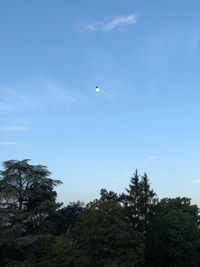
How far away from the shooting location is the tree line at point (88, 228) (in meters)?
49.7

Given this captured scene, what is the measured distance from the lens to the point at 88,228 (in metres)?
50.7

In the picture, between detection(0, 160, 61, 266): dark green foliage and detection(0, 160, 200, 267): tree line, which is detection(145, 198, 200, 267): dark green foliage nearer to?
detection(0, 160, 200, 267): tree line

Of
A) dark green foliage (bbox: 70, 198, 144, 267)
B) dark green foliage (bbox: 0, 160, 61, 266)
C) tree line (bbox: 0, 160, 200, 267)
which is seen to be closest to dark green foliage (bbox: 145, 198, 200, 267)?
tree line (bbox: 0, 160, 200, 267)

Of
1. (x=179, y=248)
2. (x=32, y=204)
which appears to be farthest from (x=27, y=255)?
(x=179, y=248)

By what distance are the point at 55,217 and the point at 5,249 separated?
710 cm

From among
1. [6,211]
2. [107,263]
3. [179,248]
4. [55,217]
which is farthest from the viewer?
[179,248]

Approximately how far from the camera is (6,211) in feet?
180

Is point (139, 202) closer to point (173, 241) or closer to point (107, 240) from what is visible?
point (173, 241)

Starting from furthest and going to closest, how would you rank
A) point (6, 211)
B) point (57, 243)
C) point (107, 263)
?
point (6, 211) < point (57, 243) < point (107, 263)

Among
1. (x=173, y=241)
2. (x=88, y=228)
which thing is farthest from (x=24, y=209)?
(x=173, y=241)

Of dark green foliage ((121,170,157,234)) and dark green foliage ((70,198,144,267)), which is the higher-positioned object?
dark green foliage ((121,170,157,234))

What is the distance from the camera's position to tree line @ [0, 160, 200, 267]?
49719 mm

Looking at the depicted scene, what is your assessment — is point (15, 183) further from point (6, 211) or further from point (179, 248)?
point (179, 248)

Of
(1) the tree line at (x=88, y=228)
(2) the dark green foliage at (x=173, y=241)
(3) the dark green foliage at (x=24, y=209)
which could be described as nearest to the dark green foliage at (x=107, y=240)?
(1) the tree line at (x=88, y=228)
